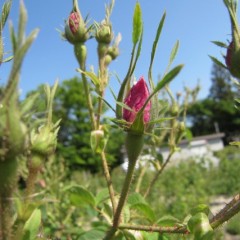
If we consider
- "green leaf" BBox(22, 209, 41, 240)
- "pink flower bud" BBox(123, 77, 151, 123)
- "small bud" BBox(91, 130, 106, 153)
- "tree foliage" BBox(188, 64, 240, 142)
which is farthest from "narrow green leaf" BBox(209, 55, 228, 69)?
"tree foliage" BBox(188, 64, 240, 142)

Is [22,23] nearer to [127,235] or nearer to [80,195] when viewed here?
[127,235]

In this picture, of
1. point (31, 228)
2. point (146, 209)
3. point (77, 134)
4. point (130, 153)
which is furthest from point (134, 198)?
point (77, 134)

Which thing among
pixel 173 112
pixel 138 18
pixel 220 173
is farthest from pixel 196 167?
pixel 138 18

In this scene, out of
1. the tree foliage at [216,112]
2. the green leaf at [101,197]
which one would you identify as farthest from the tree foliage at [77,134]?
the green leaf at [101,197]

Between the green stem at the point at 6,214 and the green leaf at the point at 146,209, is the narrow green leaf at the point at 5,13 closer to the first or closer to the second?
the green stem at the point at 6,214

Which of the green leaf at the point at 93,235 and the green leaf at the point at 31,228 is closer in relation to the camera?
the green leaf at the point at 31,228

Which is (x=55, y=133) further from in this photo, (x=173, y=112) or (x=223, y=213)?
(x=173, y=112)

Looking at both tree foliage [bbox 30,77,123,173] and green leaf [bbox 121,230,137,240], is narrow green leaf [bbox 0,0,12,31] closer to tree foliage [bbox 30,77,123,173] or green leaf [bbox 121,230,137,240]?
green leaf [bbox 121,230,137,240]
